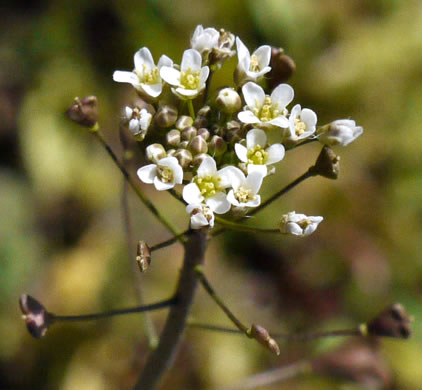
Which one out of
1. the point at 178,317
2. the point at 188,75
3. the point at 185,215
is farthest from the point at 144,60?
the point at 185,215

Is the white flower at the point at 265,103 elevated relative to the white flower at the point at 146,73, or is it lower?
lower

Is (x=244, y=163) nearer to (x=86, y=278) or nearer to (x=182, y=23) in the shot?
(x=86, y=278)

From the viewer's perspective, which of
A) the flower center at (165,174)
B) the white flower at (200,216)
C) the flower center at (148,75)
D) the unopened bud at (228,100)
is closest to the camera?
the white flower at (200,216)

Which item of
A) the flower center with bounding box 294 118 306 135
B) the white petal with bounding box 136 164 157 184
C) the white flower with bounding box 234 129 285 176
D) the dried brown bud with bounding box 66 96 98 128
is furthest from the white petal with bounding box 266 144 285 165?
the dried brown bud with bounding box 66 96 98 128

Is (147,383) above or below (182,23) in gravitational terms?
below

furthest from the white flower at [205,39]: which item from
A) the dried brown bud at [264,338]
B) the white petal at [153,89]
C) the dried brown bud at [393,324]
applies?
the dried brown bud at [393,324]

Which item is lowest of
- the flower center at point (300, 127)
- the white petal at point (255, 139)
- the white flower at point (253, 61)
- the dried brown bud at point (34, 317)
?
the dried brown bud at point (34, 317)

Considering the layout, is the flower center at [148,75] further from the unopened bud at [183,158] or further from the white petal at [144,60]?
the unopened bud at [183,158]

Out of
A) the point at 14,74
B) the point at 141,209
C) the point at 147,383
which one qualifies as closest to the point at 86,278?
the point at 141,209

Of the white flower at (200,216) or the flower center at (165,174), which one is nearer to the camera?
the white flower at (200,216)
